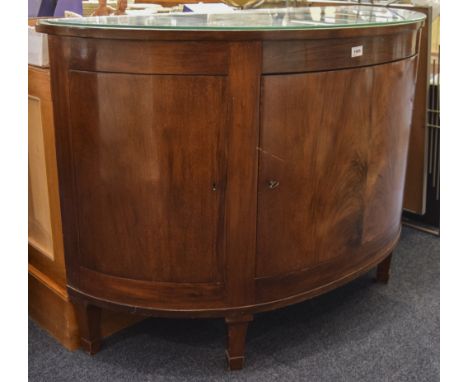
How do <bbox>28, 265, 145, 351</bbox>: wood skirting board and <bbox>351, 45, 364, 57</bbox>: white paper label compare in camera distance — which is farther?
<bbox>28, 265, 145, 351</bbox>: wood skirting board

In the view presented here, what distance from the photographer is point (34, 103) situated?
170 cm

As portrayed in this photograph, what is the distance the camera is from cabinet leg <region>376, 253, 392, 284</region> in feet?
7.34

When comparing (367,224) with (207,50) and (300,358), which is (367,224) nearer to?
(300,358)

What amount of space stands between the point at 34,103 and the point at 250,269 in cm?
77

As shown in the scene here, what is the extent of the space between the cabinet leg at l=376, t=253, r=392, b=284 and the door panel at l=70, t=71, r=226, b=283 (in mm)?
870

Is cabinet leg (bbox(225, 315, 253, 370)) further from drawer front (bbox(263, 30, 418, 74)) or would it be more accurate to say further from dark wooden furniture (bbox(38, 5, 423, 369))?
drawer front (bbox(263, 30, 418, 74))

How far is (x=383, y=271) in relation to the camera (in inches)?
88.9

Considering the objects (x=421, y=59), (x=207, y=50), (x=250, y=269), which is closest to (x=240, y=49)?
(x=207, y=50)

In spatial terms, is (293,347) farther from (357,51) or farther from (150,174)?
(357,51)

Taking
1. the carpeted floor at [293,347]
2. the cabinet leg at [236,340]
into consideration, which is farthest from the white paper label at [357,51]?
the carpeted floor at [293,347]

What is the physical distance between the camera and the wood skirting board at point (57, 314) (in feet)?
6.00

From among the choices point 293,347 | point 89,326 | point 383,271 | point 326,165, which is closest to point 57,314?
point 89,326

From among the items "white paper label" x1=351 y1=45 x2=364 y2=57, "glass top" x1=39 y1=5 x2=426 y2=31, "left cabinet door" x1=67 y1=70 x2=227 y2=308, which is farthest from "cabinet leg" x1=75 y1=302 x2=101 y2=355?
"white paper label" x1=351 y1=45 x2=364 y2=57

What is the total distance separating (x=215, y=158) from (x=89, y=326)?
687mm
